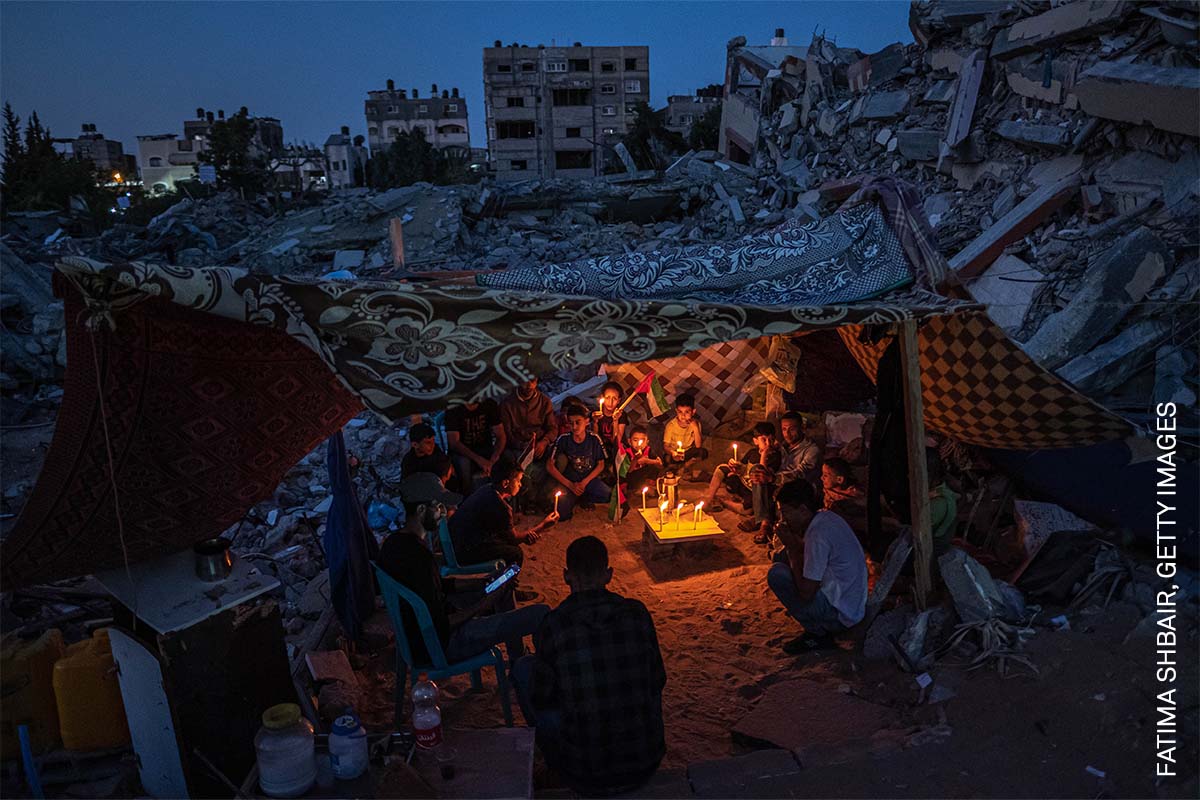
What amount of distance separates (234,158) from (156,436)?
35388mm

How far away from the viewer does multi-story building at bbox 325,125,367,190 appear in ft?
177

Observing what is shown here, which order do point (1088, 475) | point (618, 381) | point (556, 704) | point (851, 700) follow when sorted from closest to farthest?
point (556, 704) → point (851, 700) → point (1088, 475) → point (618, 381)

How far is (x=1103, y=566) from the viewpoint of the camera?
4676 mm

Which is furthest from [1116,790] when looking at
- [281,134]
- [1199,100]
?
[281,134]

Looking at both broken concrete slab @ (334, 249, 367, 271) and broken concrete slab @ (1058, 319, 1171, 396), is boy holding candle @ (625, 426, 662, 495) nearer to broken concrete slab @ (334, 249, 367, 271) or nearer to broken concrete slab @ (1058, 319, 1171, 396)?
broken concrete slab @ (1058, 319, 1171, 396)

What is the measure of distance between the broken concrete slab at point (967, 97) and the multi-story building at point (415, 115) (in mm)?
51865

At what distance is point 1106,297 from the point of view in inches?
285

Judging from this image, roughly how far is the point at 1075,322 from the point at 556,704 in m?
6.40

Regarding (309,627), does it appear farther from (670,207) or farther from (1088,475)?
(670,207)

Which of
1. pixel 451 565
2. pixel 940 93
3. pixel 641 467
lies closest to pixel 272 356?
pixel 451 565

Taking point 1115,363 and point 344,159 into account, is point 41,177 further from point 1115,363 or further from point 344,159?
point 1115,363

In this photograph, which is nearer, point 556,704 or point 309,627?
point 556,704

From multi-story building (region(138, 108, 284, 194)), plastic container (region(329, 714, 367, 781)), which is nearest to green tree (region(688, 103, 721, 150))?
plastic container (region(329, 714, 367, 781))

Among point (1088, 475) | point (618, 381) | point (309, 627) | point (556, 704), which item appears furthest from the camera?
point (618, 381)
